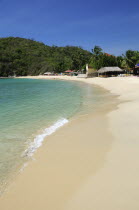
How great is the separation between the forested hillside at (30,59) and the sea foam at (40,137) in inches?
2934

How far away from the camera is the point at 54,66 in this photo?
299ft

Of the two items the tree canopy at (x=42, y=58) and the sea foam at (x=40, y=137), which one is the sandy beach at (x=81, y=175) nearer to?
the sea foam at (x=40, y=137)

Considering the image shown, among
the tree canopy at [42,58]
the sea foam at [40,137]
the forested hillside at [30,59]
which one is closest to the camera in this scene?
the sea foam at [40,137]

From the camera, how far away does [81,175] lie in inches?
158

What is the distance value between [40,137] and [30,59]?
108365 millimetres

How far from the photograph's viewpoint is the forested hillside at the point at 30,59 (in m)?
95.8

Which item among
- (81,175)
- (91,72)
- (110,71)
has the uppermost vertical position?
(91,72)

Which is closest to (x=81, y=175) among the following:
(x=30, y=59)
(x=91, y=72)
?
(x=91, y=72)

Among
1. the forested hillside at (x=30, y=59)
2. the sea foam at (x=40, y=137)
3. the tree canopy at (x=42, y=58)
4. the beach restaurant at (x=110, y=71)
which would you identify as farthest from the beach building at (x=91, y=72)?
the sea foam at (x=40, y=137)

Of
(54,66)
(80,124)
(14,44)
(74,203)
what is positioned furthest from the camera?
(14,44)

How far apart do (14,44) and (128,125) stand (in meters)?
134

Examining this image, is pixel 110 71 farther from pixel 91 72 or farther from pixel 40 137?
pixel 40 137

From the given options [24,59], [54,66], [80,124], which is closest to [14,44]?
[24,59]

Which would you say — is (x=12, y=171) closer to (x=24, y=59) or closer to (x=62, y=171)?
(x=62, y=171)
